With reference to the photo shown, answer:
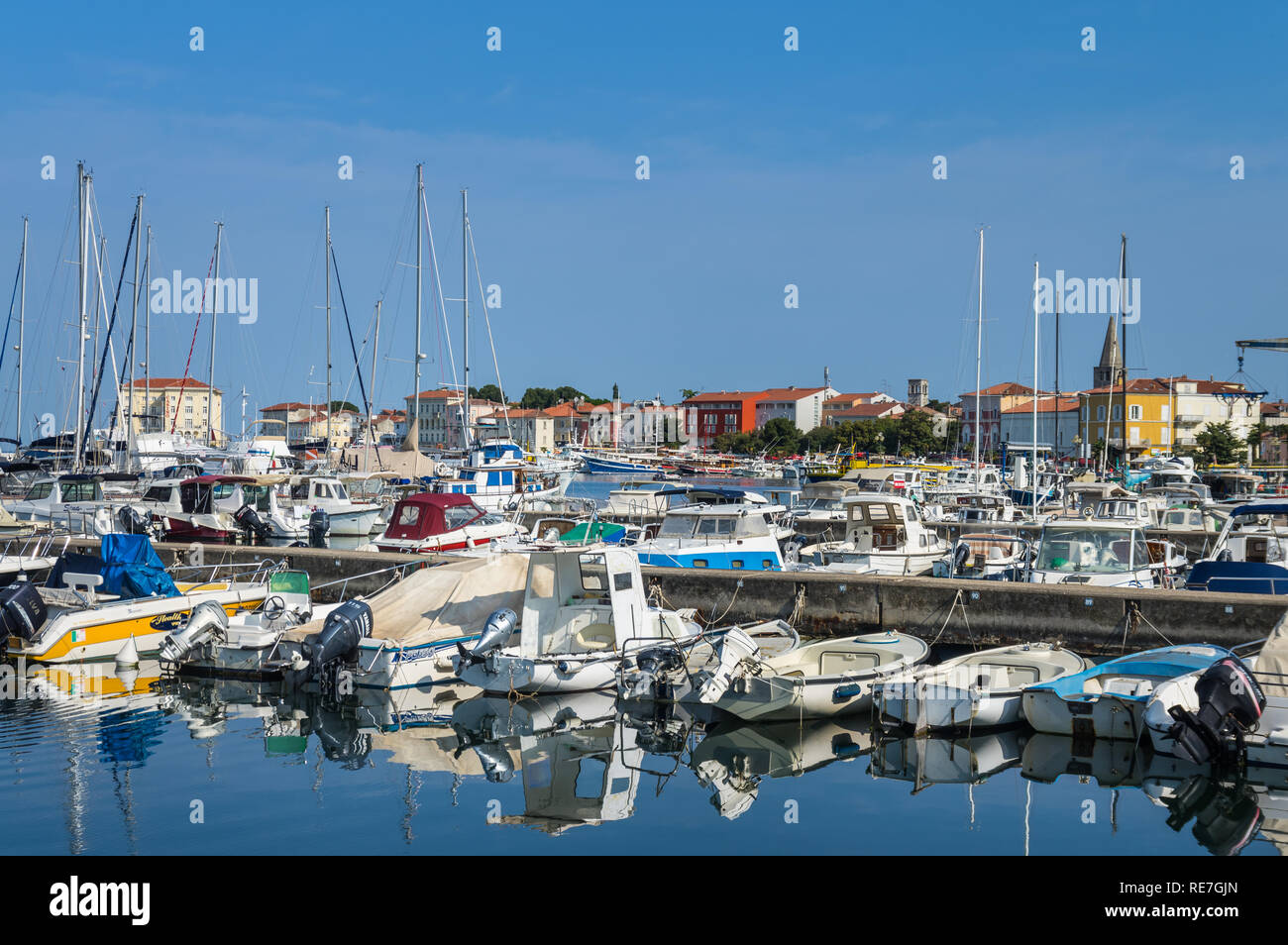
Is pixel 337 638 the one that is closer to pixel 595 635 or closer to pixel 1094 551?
pixel 595 635

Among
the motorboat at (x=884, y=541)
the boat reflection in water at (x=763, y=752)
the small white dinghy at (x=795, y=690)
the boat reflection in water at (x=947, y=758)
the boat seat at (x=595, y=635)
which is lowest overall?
the boat reflection in water at (x=763, y=752)

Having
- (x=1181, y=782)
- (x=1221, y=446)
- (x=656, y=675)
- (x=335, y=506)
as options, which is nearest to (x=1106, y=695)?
(x=1181, y=782)

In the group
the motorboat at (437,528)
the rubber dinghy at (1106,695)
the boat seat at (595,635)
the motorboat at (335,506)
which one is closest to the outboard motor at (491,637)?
the boat seat at (595,635)

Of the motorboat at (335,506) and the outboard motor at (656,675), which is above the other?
the motorboat at (335,506)

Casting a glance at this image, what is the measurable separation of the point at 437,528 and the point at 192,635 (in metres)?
10.7

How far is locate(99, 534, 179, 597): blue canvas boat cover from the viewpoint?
21.0 meters

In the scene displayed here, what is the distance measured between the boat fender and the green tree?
92.1 m

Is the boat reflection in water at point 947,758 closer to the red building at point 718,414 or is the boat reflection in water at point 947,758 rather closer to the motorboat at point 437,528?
the motorboat at point 437,528

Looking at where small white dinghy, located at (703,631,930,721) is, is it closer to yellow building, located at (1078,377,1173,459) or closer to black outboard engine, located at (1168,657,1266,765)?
black outboard engine, located at (1168,657,1266,765)

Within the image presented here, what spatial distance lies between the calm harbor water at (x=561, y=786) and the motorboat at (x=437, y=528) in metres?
11.4

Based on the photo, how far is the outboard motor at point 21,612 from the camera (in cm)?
1917

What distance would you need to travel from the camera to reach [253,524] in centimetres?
3222
